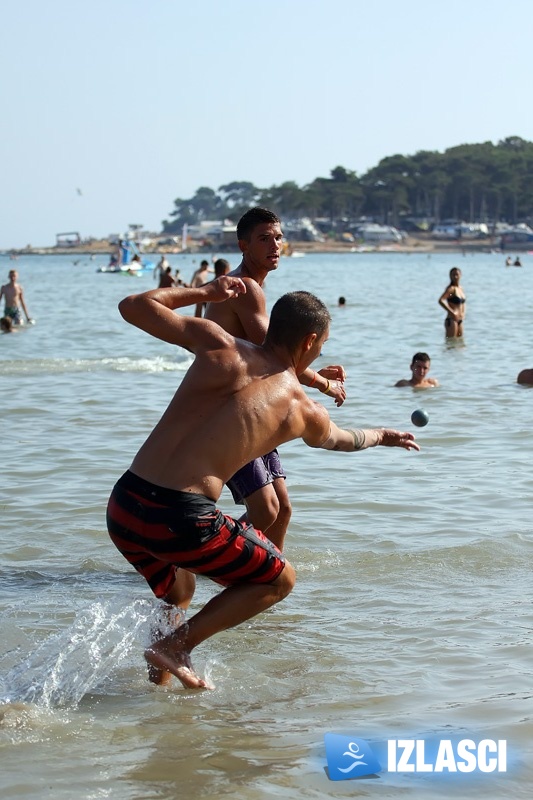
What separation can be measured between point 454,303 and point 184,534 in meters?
17.5

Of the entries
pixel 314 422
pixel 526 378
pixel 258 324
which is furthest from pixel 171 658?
pixel 526 378

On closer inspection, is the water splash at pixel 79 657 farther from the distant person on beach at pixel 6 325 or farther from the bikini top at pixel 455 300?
the distant person on beach at pixel 6 325

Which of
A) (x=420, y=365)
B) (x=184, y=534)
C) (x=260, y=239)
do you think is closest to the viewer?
(x=184, y=534)

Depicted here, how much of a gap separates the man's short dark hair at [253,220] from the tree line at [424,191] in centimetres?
16081

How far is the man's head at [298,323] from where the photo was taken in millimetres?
4562

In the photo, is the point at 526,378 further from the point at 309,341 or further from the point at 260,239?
the point at 309,341

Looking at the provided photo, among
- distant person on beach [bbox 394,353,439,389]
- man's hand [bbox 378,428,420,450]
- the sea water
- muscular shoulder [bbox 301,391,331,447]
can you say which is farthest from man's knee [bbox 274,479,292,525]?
distant person on beach [bbox 394,353,439,389]

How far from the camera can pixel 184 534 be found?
174 inches

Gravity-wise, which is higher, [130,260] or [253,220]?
[253,220]

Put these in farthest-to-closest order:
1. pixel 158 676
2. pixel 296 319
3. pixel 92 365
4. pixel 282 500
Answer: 1. pixel 92 365
2. pixel 282 500
3. pixel 158 676
4. pixel 296 319

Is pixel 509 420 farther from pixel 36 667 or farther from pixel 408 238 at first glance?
pixel 408 238

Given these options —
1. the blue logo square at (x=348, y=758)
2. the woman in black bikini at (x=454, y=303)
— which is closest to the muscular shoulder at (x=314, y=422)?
the blue logo square at (x=348, y=758)

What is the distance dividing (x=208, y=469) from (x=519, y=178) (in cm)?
16720

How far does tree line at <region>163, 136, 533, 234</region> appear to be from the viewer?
165 meters
